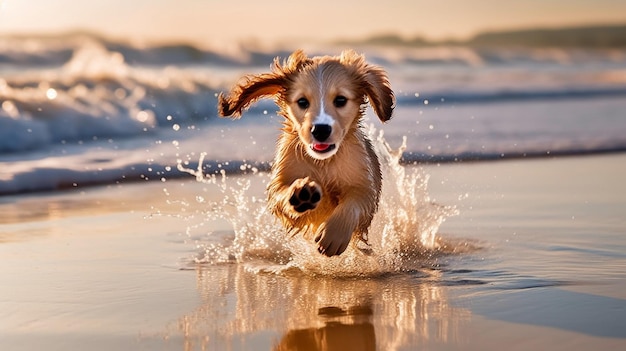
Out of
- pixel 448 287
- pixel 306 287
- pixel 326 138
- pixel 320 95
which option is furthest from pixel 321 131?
pixel 448 287

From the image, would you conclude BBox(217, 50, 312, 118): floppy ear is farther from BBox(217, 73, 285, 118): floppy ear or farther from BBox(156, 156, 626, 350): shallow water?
BBox(156, 156, 626, 350): shallow water

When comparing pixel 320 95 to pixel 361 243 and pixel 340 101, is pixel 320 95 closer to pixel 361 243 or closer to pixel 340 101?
pixel 340 101

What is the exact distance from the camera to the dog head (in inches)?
208

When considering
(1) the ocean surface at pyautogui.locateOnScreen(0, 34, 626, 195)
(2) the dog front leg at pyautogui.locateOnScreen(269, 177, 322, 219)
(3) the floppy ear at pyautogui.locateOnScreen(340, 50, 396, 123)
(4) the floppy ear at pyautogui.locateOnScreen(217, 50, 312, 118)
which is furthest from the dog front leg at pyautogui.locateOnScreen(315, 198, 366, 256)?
(1) the ocean surface at pyautogui.locateOnScreen(0, 34, 626, 195)

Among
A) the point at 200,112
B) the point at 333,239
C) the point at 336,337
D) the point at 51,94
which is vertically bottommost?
the point at 336,337

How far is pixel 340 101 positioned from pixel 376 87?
11.5 inches

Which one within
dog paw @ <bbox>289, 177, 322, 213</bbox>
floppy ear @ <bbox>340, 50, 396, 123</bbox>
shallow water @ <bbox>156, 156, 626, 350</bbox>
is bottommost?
shallow water @ <bbox>156, 156, 626, 350</bbox>

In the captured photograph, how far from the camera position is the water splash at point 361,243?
5.65 meters

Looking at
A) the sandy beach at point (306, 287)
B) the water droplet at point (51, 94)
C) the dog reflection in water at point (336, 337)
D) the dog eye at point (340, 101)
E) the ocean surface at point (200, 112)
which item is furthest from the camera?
the water droplet at point (51, 94)

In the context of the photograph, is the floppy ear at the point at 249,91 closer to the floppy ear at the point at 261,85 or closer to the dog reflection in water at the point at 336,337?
Answer: the floppy ear at the point at 261,85

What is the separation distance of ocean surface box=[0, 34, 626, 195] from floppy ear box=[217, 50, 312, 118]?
1.53 m

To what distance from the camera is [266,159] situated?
10.5 m

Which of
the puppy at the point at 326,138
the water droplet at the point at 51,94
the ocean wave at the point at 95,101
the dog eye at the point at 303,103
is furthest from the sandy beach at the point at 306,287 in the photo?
the water droplet at the point at 51,94

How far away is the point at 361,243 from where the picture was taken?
6039 millimetres
